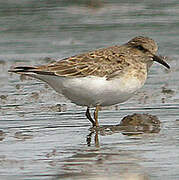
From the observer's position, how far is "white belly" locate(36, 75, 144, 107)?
380 inches

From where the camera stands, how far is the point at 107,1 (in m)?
16.9

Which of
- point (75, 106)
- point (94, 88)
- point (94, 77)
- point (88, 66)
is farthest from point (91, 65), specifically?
point (75, 106)

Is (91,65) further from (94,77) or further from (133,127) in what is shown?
(133,127)

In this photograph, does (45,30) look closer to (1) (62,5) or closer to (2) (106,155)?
(1) (62,5)

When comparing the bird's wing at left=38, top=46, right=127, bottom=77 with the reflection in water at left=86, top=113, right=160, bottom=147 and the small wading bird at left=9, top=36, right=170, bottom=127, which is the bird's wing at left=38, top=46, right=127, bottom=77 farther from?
the reflection in water at left=86, top=113, right=160, bottom=147

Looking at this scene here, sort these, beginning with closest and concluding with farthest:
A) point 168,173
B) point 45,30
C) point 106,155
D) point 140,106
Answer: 1. point 168,173
2. point 106,155
3. point 140,106
4. point 45,30

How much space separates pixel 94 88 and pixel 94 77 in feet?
0.59

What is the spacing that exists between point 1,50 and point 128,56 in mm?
5179

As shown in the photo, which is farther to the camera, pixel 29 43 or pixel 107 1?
pixel 107 1

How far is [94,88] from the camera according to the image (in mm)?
9641

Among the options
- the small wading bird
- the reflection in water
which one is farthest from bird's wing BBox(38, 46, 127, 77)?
the reflection in water

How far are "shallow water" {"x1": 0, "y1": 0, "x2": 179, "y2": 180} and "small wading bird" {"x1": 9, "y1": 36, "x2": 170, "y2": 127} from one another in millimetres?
415

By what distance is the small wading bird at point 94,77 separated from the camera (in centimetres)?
964

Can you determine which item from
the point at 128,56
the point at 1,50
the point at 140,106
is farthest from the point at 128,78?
the point at 1,50
